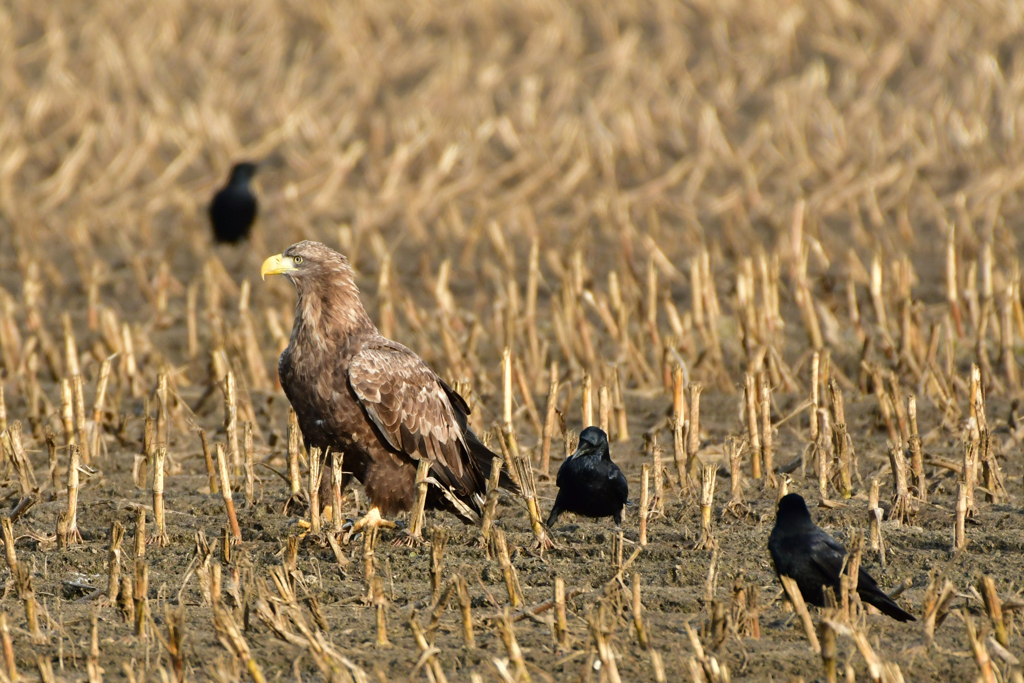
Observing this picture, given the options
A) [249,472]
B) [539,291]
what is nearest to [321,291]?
[249,472]

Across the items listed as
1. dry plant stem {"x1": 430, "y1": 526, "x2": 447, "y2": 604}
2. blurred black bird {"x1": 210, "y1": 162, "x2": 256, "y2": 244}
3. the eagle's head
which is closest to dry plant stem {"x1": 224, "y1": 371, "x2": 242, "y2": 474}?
the eagle's head

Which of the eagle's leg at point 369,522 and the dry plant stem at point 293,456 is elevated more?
the dry plant stem at point 293,456

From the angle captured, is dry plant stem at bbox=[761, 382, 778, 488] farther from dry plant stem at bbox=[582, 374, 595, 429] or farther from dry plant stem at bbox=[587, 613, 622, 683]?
dry plant stem at bbox=[587, 613, 622, 683]

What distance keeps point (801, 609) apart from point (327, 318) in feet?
9.44

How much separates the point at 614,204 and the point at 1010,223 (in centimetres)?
422

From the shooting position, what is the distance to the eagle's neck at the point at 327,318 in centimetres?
612

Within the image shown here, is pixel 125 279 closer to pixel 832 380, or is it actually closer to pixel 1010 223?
pixel 832 380

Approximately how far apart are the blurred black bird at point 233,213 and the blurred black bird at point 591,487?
8.31m

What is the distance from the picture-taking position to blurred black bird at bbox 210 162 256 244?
13516mm

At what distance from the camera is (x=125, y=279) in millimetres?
12469

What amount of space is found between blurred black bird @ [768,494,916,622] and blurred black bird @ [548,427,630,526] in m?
1.21

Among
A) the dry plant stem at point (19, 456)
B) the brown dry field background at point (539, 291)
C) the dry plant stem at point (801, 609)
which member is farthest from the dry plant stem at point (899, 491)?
the dry plant stem at point (19, 456)

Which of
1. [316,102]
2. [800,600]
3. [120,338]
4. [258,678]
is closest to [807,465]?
A: [800,600]

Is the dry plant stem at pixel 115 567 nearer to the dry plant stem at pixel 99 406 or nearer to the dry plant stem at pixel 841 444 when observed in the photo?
the dry plant stem at pixel 99 406
